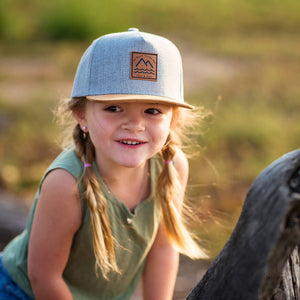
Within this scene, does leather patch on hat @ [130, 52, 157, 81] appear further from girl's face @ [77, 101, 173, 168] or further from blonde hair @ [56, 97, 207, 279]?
blonde hair @ [56, 97, 207, 279]

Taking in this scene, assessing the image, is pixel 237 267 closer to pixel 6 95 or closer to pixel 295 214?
pixel 295 214

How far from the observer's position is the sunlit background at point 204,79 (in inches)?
171

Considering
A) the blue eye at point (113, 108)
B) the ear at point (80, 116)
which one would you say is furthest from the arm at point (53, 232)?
the blue eye at point (113, 108)

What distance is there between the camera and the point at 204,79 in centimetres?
732

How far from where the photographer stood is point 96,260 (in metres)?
1.93

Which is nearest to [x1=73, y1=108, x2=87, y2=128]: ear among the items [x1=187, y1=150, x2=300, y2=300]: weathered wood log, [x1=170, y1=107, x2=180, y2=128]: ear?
[x1=170, y1=107, x2=180, y2=128]: ear

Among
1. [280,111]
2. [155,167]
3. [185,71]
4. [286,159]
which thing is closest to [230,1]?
[185,71]

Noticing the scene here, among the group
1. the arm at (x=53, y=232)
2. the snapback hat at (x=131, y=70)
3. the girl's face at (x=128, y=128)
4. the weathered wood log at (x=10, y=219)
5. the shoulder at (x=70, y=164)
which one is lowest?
the weathered wood log at (x=10, y=219)

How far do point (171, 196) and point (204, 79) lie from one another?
5.41 m

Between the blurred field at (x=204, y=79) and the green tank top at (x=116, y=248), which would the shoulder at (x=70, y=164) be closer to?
the green tank top at (x=116, y=248)

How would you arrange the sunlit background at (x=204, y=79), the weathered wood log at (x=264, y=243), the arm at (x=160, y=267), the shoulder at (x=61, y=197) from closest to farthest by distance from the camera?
the weathered wood log at (x=264, y=243) < the shoulder at (x=61, y=197) < the arm at (x=160, y=267) < the sunlit background at (x=204, y=79)

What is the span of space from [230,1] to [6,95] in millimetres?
8705

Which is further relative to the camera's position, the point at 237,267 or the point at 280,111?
the point at 280,111

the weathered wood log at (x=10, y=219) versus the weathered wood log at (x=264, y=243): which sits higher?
the weathered wood log at (x=264, y=243)
